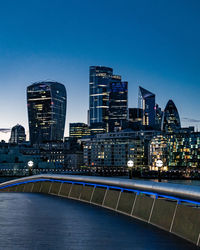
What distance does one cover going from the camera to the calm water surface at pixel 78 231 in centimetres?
1002

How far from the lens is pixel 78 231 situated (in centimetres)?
1209

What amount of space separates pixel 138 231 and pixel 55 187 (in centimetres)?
1535

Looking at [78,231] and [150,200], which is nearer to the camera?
[78,231]

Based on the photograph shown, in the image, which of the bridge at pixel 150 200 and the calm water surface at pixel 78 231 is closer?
the calm water surface at pixel 78 231

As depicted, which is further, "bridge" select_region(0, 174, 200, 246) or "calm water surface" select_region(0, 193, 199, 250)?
"bridge" select_region(0, 174, 200, 246)

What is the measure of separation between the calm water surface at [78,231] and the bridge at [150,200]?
36 centimetres

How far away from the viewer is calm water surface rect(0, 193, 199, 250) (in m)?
10.0

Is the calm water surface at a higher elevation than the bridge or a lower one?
lower

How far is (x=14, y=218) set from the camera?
14789 millimetres

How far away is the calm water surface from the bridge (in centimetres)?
36

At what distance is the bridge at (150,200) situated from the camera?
36.1ft

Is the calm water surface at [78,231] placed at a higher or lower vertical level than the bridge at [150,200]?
lower

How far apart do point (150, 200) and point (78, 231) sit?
3.04m

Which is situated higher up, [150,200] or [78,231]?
[150,200]
